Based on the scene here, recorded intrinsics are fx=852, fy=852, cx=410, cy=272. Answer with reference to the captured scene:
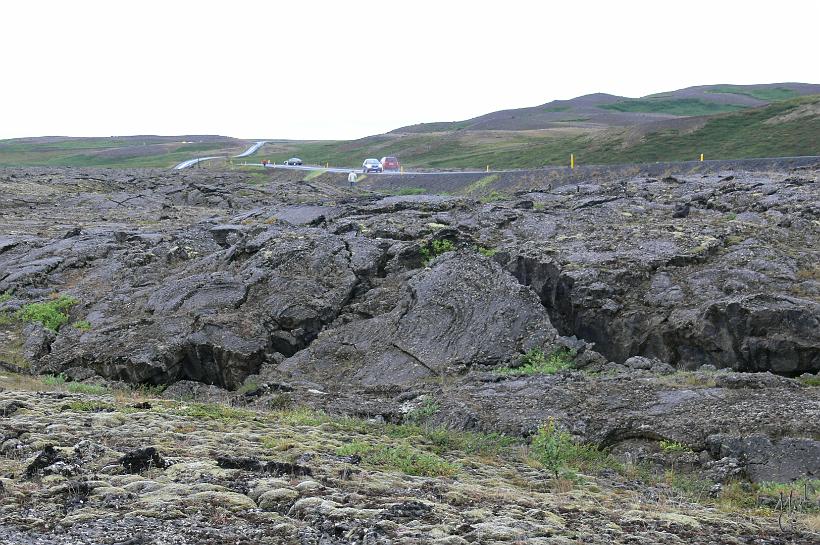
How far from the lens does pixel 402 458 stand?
1076 centimetres

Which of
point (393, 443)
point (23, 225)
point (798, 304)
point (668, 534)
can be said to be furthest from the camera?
point (23, 225)

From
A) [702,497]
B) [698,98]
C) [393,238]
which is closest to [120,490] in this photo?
[702,497]

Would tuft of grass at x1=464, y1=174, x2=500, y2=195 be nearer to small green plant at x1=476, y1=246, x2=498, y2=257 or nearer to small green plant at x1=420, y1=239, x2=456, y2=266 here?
small green plant at x1=420, y1=239, x2=456, y2=266

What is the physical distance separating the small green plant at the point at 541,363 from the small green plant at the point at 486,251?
4505 mm

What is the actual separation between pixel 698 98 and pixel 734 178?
15121 centimetres

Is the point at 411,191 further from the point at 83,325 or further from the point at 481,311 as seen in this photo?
the point at 481,311

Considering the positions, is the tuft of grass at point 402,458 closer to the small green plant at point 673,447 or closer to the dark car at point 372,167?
the small green plant at point 673,447

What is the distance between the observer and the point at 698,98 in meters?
172

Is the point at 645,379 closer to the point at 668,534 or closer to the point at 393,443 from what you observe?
the point at 393,443

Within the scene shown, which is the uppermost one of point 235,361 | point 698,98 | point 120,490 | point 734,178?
point 698,98

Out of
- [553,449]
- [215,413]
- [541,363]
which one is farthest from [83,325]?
[553,449]

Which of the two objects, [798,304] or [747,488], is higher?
[798,304]

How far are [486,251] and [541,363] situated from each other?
5.75 m

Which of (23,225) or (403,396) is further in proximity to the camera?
(23,225)
